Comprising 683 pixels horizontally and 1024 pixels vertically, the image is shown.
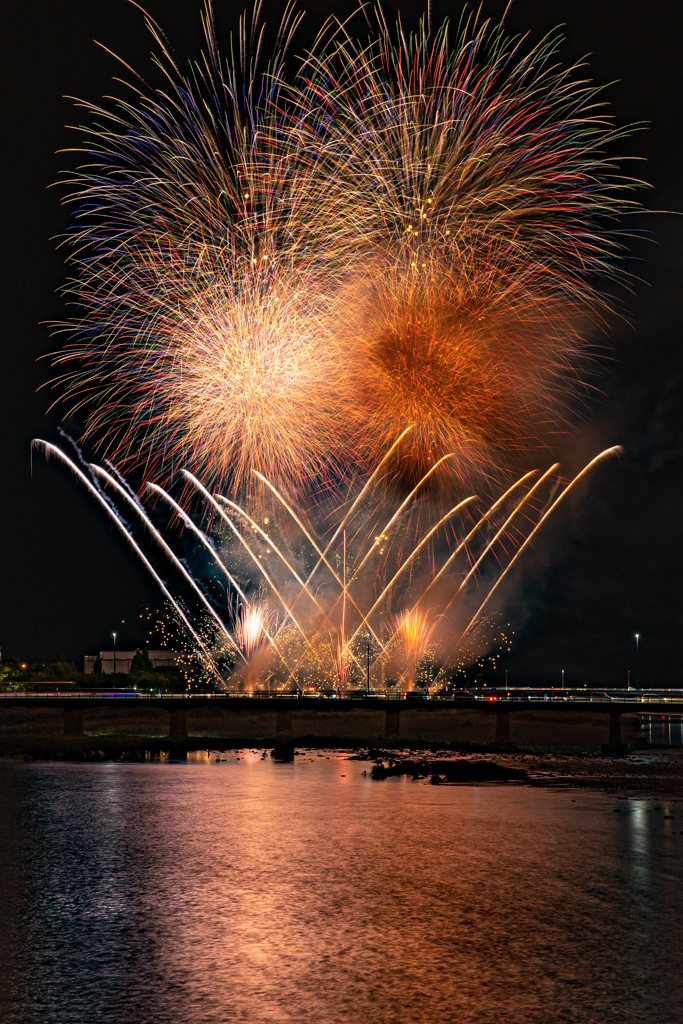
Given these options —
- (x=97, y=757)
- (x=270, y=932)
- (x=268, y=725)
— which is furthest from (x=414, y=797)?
(x=268, y=725)

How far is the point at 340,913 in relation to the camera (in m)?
25.5

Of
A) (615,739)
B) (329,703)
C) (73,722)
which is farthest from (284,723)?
(615,739)

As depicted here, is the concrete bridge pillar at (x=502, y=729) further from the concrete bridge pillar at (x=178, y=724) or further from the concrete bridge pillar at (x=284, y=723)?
the concrete bridge pillar at (x=178, y=724)

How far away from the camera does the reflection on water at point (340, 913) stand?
18.0m

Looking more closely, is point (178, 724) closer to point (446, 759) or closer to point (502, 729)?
point (502, 729)

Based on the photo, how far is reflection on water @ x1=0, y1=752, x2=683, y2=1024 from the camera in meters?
18.0

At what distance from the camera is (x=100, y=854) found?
3569 centimetres

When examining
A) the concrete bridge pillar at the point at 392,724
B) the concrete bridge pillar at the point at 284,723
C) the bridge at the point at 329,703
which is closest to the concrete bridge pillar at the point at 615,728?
the bridge at the point at 329,703

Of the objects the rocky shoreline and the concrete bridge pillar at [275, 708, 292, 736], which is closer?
the rocky shoreline

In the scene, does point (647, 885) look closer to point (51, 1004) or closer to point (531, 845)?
point (531, 845)

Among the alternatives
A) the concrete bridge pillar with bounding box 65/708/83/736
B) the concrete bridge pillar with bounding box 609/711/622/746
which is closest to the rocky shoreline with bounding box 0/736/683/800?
the concrete bridge pillar with bounding box 609/711/622/746

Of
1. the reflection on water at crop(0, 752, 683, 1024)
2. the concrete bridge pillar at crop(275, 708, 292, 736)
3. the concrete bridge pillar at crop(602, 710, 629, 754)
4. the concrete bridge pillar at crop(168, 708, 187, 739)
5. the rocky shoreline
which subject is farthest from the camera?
the concrete bridge pillar at crop(275, 708, 292, 736)

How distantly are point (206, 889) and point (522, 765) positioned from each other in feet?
174

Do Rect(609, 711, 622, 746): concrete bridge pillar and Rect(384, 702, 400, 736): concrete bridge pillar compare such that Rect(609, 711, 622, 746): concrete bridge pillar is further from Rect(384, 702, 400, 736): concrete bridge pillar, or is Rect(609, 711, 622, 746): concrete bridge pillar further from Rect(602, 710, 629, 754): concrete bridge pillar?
Rect(384, 702, 400, 736): concrete bridge pillar
